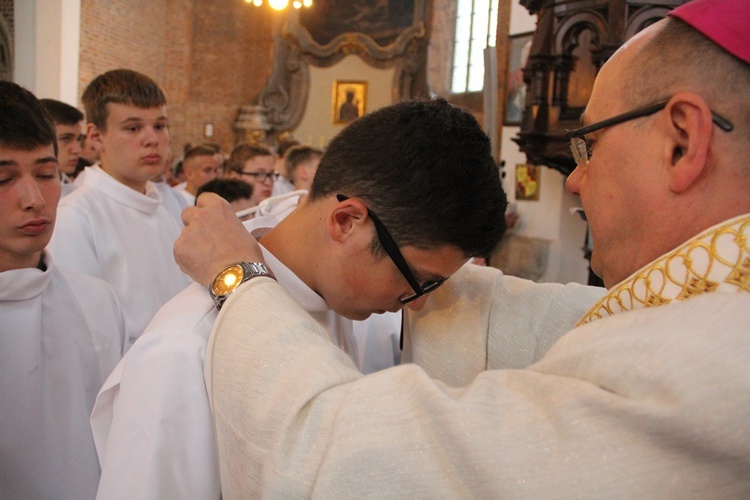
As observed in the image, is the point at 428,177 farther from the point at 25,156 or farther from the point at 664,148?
the point at 25,156

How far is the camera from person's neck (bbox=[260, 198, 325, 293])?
162 centimetres

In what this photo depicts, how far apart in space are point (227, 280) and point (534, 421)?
67 cm

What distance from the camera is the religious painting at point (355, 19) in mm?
18781

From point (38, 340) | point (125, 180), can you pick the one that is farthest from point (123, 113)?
point (38, 340)

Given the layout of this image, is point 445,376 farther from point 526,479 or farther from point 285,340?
point 526,479

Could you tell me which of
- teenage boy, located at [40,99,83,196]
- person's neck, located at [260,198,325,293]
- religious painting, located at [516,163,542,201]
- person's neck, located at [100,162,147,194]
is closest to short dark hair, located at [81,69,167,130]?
person's neck, located at [100,162,147,194]

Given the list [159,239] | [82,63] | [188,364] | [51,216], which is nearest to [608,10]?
[159,239]

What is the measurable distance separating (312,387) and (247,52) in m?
19.9

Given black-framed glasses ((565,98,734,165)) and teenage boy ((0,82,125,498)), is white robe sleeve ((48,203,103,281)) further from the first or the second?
black-framed glasses ((565,98,734,165))

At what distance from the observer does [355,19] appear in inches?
750

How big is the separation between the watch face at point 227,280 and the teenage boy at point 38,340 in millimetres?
1039

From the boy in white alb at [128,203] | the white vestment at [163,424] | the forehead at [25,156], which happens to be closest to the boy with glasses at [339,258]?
the white vestment at [163,424]

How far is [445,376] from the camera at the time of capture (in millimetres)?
1728

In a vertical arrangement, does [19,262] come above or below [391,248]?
below
